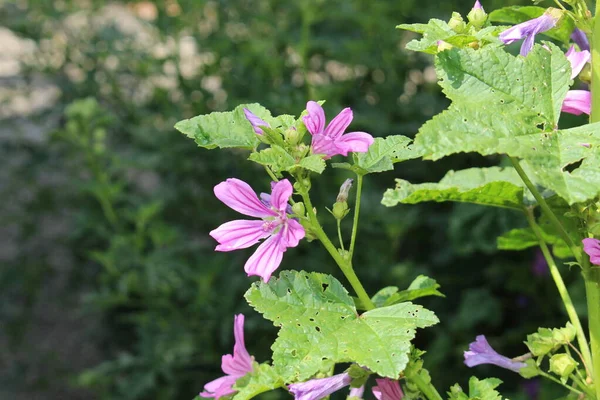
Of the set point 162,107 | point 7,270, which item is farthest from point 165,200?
point 7,270

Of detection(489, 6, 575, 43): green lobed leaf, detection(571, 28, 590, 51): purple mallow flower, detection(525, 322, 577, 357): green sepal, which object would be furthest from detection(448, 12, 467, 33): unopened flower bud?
detection(525, 322, 577, 357): green sepal

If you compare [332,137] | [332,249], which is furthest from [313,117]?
[332,249]

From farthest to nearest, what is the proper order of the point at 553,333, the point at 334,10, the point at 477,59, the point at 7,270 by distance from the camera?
the point at 7,270, the point at 334,10, the point at 553,333, the point at 477,59

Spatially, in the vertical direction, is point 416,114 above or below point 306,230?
below

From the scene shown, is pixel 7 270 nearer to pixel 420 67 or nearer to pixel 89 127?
pixel 89 127

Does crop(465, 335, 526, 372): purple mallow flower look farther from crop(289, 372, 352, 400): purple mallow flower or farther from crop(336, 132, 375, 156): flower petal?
crop(336, 132, 375, 156): flower petal
